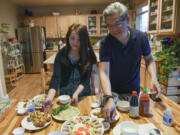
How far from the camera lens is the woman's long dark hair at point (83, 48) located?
1430 mm

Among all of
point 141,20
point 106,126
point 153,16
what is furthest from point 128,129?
point 141,20

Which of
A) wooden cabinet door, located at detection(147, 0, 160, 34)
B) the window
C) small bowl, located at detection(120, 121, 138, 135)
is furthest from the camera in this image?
the window

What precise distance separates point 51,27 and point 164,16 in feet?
13.2

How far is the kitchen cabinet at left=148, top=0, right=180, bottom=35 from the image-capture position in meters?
2.76

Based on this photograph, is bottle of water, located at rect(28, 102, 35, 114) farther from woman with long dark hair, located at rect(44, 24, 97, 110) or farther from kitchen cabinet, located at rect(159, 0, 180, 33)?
kitchen cabinet, located at rect(159, 0, 180, 33)

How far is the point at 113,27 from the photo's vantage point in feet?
3.84

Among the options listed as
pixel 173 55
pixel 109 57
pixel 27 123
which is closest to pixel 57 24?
pixel 173 55

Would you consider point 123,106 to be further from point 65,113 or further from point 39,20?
point 39,20

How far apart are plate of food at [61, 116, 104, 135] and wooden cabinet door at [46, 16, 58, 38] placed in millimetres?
5234

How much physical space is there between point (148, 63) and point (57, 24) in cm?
488

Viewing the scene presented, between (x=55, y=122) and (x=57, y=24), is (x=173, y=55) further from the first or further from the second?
(x=57, y=24)

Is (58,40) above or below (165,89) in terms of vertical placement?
above

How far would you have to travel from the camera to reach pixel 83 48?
4.89 feet

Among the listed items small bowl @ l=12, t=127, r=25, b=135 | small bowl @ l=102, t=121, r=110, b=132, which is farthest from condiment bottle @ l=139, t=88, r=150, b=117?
small bowl @ l=12, t=127, r=25, b=135
